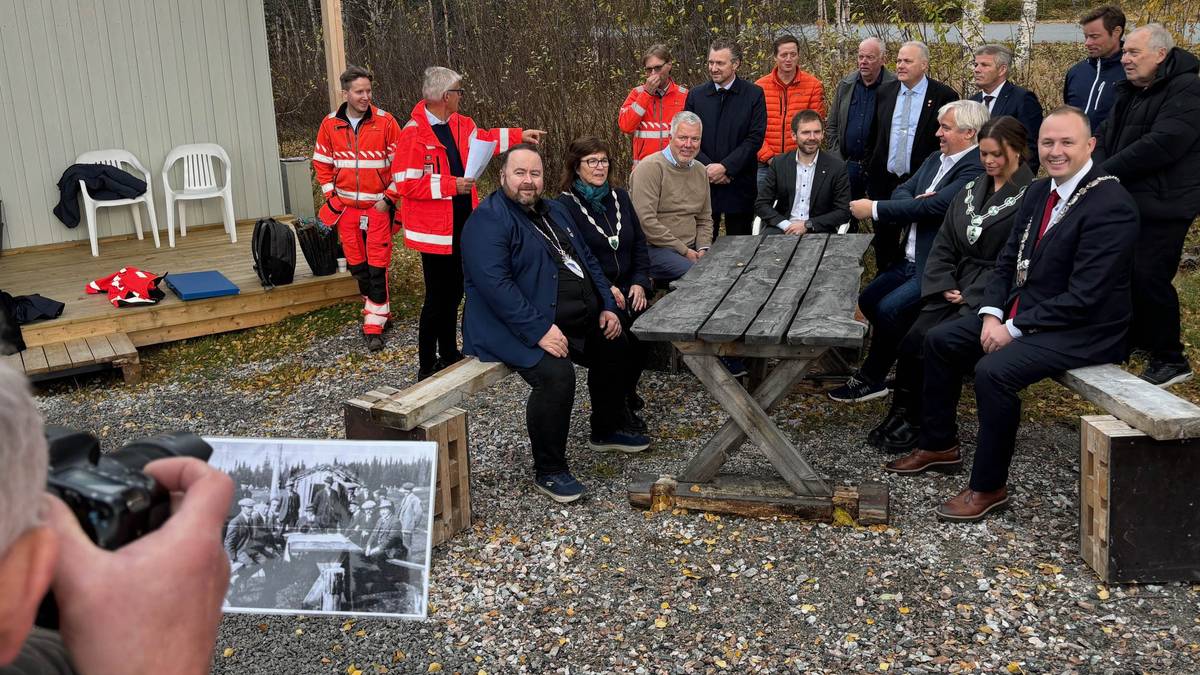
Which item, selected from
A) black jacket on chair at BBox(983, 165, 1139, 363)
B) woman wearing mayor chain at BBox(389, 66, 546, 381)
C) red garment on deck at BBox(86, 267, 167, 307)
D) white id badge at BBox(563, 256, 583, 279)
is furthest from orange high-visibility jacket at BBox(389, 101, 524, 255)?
black jacket on chair at BBox(983, 165, 1139, 363)

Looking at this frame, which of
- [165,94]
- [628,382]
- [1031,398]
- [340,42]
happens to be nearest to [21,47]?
[165,94]

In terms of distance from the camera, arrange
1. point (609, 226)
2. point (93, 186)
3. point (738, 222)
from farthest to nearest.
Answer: point (93, 186), point (738, 222), point (609, 226)

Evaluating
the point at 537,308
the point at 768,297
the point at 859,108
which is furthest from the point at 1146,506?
the point at 859,108

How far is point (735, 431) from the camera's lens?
4305 mm

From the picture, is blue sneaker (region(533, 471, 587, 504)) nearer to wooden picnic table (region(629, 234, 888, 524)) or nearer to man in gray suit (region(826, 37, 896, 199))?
wooden picnic table (region(629, 234, 888, 524))

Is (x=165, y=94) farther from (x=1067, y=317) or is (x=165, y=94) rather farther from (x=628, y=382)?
(x=1067, y=317)

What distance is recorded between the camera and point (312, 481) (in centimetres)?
321

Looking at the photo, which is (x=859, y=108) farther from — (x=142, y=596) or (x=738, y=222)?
(x=142, y=596)

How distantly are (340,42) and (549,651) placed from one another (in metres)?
6.06

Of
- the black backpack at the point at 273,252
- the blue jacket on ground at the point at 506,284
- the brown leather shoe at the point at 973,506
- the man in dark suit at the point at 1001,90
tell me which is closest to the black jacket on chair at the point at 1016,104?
the man in dark suit at the point at 1001,90

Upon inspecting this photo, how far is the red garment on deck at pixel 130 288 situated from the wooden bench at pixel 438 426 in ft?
11.5

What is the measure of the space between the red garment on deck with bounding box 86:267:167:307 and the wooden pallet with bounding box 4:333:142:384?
0.32 meters

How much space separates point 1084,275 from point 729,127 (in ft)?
10.3

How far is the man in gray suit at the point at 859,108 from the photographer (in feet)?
21.7
